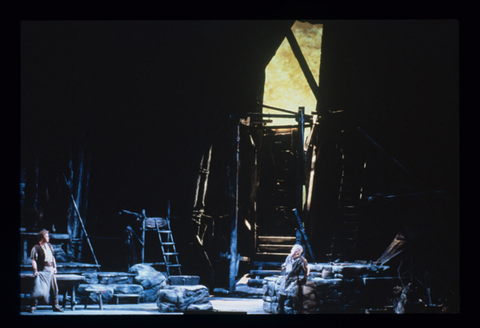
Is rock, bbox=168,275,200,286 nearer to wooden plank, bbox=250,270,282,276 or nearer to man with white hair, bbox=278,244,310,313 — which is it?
wooden plank, bbox=250,270,282,276

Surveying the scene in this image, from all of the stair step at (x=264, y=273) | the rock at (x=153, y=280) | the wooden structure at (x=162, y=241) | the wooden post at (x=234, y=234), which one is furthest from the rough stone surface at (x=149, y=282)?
the stair step at (x=264, y=273)

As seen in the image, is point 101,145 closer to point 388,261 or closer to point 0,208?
point 0,208

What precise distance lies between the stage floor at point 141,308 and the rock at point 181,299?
14cm

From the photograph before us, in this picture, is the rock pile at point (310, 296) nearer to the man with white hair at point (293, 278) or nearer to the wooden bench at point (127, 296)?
the man with white hair at point (293, 278)

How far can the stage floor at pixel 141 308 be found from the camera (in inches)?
245

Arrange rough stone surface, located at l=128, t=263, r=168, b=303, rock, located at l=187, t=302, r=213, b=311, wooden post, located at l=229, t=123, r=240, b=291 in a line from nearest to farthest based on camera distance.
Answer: rock, located at l=187, t=302, r=213, b=311
rough stone surface, located at l=128, t=263, r=168, b=303
wooden post, located at l=229, t=123, r=240, b=291

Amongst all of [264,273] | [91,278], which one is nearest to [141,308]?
[91,278]

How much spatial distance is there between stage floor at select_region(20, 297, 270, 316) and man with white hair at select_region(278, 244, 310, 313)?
337 millimetres

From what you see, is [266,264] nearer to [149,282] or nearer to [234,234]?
[234,234]

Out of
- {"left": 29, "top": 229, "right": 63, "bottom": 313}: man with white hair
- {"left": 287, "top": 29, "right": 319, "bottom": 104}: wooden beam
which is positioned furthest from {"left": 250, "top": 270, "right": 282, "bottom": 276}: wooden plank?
{"left": 287, "top": 29, "right": 319, "bottom": 104}: wooden beam

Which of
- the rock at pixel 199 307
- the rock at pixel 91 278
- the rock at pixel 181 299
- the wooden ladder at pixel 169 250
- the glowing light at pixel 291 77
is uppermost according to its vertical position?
the glowing light at pixel 291 77

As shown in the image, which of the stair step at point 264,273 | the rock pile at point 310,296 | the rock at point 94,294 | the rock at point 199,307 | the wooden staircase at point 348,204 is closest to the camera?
the rock pile at point 310,296

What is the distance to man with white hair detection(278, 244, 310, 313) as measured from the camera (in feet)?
20.4

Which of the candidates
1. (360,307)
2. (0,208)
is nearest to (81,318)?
(0,208)
